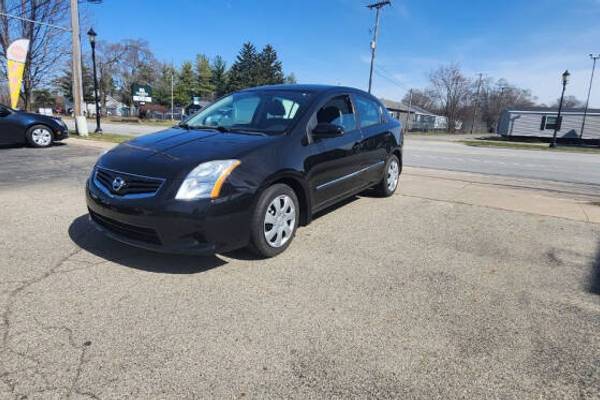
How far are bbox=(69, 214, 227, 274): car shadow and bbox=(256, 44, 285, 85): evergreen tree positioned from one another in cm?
6600

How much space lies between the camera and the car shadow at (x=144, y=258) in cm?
331

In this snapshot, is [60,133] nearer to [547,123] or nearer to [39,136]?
[39,136]

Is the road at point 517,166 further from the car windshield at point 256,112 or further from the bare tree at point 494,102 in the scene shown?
the bare tree at point 494,102

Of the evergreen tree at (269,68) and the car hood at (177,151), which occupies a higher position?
Answer: the evergreen tree at (269,68)

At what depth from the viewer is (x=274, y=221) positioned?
3506 mm

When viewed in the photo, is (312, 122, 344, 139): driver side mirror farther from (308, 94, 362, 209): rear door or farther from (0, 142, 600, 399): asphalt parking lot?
(0, 142, 600, 399): asphalt parking lot

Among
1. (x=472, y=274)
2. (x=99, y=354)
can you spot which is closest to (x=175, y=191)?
(x=99, y=354)

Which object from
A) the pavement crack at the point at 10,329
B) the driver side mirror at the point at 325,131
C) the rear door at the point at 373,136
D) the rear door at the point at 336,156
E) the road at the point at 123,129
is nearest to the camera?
the pavement crack at the point at 10,329

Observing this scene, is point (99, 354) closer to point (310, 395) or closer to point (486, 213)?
point (310, 395)

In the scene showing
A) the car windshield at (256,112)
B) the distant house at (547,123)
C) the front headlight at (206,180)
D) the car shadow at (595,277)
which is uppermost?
the distant house at (547,123)

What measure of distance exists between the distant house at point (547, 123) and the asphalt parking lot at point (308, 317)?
1560 inches

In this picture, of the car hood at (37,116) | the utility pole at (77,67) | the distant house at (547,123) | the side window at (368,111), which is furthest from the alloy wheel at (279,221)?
the distant house at (547,123)

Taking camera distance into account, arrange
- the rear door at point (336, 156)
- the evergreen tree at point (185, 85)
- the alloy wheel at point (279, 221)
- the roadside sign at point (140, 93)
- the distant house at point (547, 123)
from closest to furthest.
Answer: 1. the alloy wheel at point (279, 221)
2. the rear door at point (336, 156)
3. the distant house at point (547, 123)
4. the roadside sign at point (140, 93)
5. the evergreen tree at point (185, 85)

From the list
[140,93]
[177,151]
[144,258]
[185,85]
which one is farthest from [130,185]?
[185,85]
